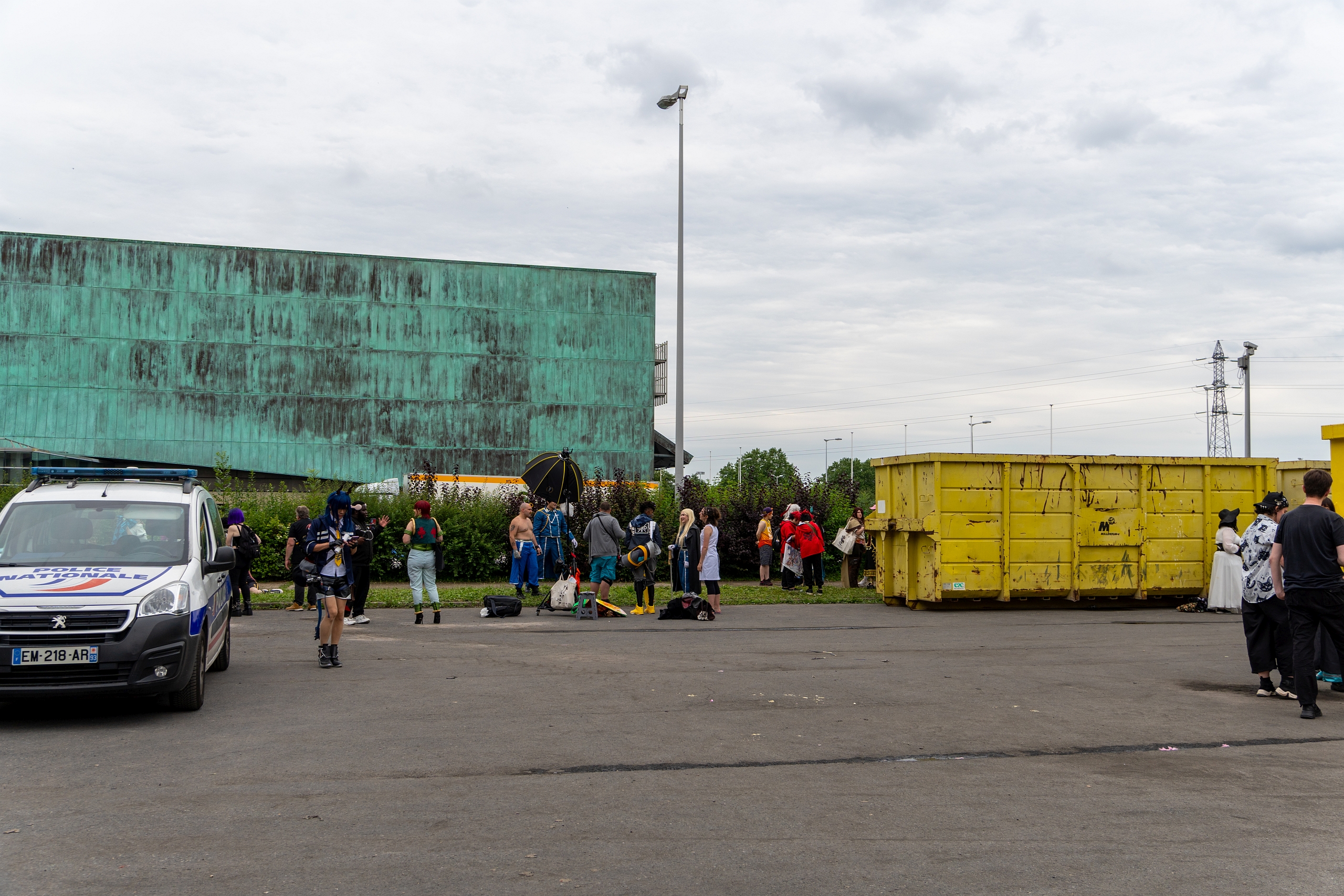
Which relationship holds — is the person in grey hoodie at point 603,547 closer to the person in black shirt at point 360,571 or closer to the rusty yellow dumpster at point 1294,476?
the person in black shirt at point 360,571

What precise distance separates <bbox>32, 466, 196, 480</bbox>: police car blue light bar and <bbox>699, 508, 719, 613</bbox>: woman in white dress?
8847mm

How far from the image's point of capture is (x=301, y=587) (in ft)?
60.5

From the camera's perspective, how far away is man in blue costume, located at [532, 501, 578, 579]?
19828 millimetres

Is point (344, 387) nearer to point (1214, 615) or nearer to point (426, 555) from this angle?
point (426, 555)

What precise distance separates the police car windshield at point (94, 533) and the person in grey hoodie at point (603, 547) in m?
8.65

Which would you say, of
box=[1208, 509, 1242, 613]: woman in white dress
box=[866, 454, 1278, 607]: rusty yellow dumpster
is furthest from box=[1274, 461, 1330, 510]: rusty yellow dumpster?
box=[1208, 509, 1242, 613]: woman in white dress

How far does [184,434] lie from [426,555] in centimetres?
3338

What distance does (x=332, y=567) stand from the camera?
421 inches

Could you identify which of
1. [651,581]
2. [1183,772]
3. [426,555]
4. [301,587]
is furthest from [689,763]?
[301,587]

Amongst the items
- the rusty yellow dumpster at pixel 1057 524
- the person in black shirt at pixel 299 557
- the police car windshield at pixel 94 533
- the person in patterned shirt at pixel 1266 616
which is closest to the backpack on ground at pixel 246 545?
the person in black shirt at pixel 299 557

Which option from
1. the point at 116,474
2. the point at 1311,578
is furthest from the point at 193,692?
the point at 1311,578

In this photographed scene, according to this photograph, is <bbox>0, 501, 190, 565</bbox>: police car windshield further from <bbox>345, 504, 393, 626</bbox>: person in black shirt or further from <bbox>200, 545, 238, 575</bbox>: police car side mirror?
<bbox>345, 504, 393, 626</bbox>: person in black shirt

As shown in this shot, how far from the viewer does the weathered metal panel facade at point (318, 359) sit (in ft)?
146

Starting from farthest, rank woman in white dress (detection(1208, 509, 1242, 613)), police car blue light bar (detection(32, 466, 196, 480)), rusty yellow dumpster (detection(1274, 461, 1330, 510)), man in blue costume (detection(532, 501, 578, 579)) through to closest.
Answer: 1. man in blue costume (detection(532, 501, 578, 579))
2. rusty yellow dumpster (detection(1274, 461, 1330, 510))
3. woman in white dress (detection(1208, 509, 1242, 613))
4. police car blue light bar (detection(32, 466, 196, 480))
